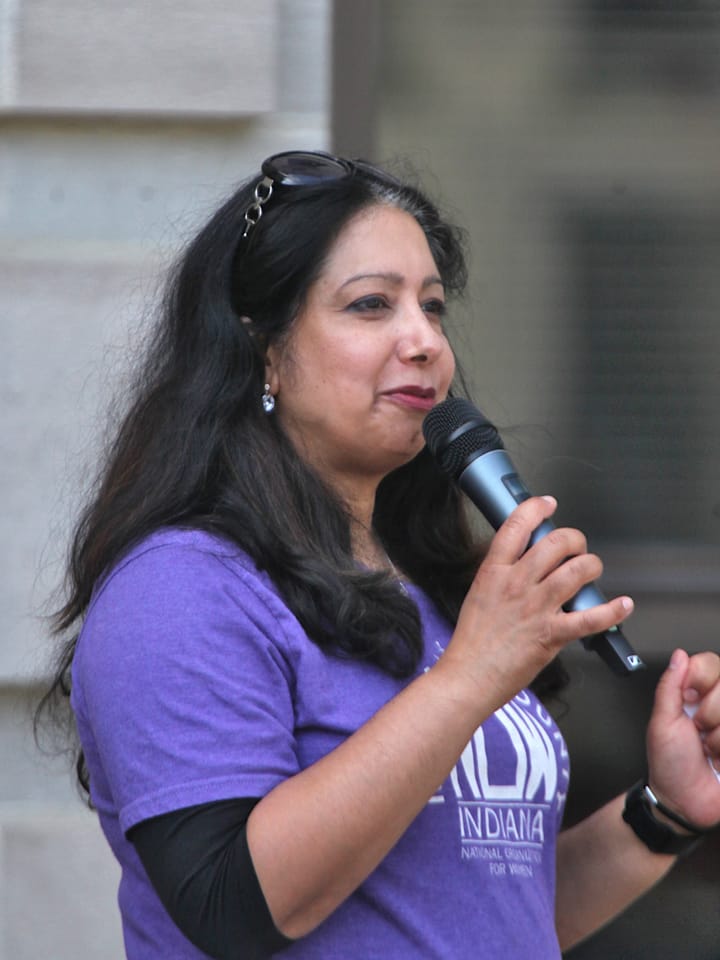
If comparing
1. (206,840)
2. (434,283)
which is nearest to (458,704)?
(206,840)

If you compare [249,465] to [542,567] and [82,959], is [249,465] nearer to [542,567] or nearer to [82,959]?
[542,567]

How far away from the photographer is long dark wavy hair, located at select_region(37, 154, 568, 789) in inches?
68.6

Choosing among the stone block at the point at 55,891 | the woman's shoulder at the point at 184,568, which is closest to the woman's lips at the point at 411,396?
the woman's shoulder at the point at 184,568

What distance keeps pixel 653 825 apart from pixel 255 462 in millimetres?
845

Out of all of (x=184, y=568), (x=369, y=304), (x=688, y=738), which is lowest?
(x=688, y=738)

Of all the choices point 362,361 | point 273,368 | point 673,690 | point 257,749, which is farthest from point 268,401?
point 673,690

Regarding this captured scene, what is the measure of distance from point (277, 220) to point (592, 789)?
1.94 metres

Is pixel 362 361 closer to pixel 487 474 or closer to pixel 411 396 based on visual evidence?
pixel 411 396

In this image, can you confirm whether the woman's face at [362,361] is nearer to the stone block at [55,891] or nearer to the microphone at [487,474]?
the microphone at [487,474]

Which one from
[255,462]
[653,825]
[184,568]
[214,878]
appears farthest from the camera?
[653,825]

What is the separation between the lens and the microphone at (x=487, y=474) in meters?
1.56

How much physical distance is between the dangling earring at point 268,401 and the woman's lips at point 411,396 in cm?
17

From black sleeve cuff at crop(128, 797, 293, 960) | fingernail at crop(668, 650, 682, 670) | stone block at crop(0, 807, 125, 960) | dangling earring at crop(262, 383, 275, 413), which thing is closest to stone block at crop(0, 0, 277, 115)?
dangling earring at crop(262, 383, 275, 413)

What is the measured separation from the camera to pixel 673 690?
6.13ft
